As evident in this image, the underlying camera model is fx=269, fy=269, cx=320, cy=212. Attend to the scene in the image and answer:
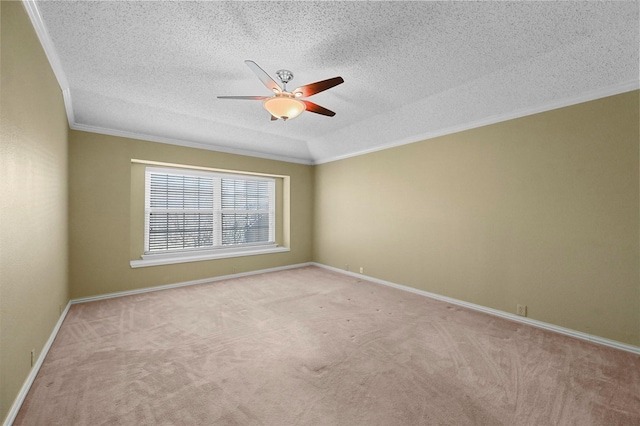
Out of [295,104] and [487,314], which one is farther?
[487,314]

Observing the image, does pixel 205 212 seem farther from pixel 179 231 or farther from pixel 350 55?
pixel 350 55

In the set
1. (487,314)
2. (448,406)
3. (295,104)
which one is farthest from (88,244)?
(487,314)

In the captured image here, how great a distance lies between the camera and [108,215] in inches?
156

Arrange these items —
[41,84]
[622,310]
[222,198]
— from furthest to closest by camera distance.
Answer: [222,198]
[622,310]
[41,84]

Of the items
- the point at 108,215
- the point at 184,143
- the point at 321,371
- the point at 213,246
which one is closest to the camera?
the point at 321,371

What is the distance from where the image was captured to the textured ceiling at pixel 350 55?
1925mm

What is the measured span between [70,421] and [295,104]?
8.86 feet

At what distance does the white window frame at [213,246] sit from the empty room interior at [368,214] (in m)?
0.05

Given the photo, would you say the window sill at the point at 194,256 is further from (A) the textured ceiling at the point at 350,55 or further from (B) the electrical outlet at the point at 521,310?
(B) the electrical outlet at the point at 521,310

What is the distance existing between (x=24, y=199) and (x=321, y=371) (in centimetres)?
248

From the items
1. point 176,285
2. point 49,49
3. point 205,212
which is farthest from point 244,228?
point 49,49

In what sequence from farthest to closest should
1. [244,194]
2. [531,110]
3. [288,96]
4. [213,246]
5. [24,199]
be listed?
[244,194] < [213,246] < [531,110] < [288,96] < [24,199]

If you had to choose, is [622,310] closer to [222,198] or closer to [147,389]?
[147,389]

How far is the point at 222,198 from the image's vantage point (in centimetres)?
537
